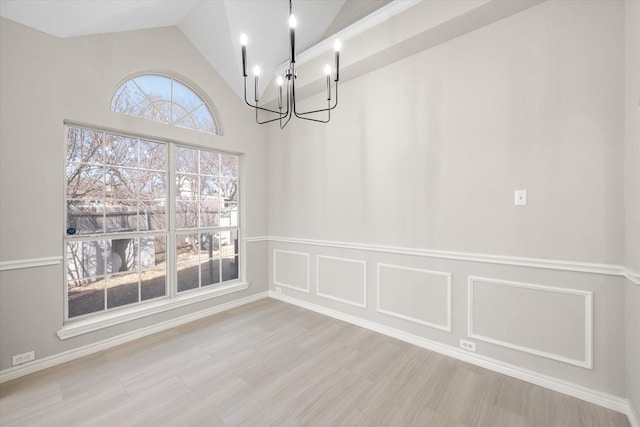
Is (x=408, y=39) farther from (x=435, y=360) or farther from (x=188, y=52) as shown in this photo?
(x=435, y=360)

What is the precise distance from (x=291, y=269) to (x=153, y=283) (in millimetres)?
1687

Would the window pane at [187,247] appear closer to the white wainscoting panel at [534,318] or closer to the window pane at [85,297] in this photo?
the window pane at [85,297]

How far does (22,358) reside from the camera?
220 centimetres

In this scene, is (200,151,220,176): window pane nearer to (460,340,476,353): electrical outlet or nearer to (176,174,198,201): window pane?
(176,174,198,201): window pane

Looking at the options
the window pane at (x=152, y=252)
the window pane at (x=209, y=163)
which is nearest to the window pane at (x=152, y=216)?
the window pane at (x=152, y=252)

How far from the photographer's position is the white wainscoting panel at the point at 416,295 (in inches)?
99.0

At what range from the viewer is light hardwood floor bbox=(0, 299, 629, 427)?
1747 millimetres

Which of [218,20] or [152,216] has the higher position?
[218,20]

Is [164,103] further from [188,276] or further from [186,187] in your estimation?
[188,276]

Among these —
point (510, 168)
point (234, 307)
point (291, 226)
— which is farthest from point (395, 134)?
point (234, 307)

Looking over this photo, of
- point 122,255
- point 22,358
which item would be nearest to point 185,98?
point 122,255

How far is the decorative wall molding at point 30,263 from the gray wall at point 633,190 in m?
4.23

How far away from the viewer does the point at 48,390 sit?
2037mm

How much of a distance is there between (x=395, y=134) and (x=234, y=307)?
9.84ft
